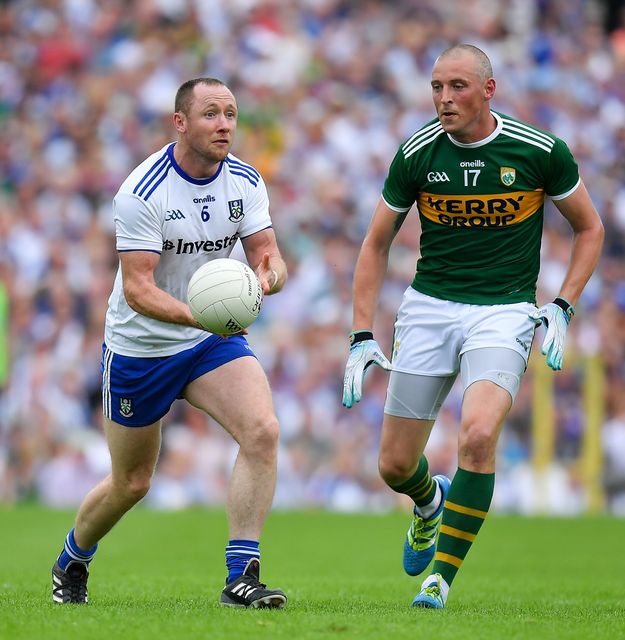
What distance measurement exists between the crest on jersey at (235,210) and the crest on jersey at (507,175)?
1425 millimetres

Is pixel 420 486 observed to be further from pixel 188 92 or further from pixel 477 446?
pixel 188 92

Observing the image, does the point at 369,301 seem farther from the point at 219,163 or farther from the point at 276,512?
the point at 276,512

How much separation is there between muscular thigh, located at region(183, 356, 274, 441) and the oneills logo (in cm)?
138

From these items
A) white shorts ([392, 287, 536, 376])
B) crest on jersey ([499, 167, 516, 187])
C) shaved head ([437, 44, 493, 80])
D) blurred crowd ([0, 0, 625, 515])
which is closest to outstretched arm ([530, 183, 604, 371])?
white shorts ([392, 287, 536, 376])

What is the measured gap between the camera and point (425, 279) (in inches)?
299

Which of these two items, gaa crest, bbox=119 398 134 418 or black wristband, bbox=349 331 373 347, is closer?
gaa crest, bbox=119 398 134 418

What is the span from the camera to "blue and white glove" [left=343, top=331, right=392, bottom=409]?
732cm

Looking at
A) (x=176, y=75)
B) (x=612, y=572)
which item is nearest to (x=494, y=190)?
(x=612, y=572)

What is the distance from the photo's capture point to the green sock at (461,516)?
6.86 metres

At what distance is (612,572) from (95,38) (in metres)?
13.8

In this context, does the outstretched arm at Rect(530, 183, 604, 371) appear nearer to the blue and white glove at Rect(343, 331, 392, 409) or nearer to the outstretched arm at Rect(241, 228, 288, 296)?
the blue and white glove at Rect(343, 331, 392, 409)

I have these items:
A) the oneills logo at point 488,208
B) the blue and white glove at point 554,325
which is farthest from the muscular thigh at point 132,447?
the blue and white glove at point 554,325

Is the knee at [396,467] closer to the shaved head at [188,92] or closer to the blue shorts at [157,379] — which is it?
the blue shorts at [157,379]

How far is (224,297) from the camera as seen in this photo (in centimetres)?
654
